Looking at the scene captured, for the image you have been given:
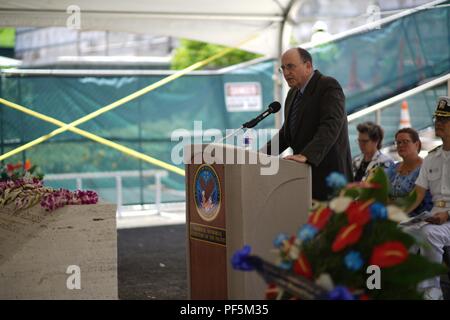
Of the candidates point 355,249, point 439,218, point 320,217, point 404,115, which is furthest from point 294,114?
point 404,115

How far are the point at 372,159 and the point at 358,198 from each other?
144 inches

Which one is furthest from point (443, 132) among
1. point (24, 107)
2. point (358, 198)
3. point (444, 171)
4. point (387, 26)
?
point (24, 107)

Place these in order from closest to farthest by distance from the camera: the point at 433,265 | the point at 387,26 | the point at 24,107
Result: the point at 433,265 → the point at 387,26 → the point at 24,107

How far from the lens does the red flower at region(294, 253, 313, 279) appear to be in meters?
2.75

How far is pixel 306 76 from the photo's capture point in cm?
448

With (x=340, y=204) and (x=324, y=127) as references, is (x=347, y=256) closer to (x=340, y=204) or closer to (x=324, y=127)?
(x=340, y=204)

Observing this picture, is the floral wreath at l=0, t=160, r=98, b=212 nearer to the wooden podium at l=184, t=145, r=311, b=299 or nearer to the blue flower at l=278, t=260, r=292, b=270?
the wooden podium at l=184, t=145, r=311, b=299

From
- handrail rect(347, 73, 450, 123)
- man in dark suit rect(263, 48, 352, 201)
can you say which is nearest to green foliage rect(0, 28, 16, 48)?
handrail rect(347, 73, 450, 123)

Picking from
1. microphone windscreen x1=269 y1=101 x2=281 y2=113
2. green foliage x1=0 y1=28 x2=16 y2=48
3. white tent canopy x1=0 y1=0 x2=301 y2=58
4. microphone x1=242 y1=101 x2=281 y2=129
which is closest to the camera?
microphone x1=242 y1=101 x2=281 y2=129

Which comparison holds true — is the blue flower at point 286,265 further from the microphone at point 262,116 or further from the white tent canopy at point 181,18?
the white tent canopy at point 181,18

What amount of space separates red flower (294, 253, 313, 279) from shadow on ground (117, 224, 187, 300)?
3.55m

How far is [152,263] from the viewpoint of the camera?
8.10 metres

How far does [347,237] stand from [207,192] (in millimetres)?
1390
